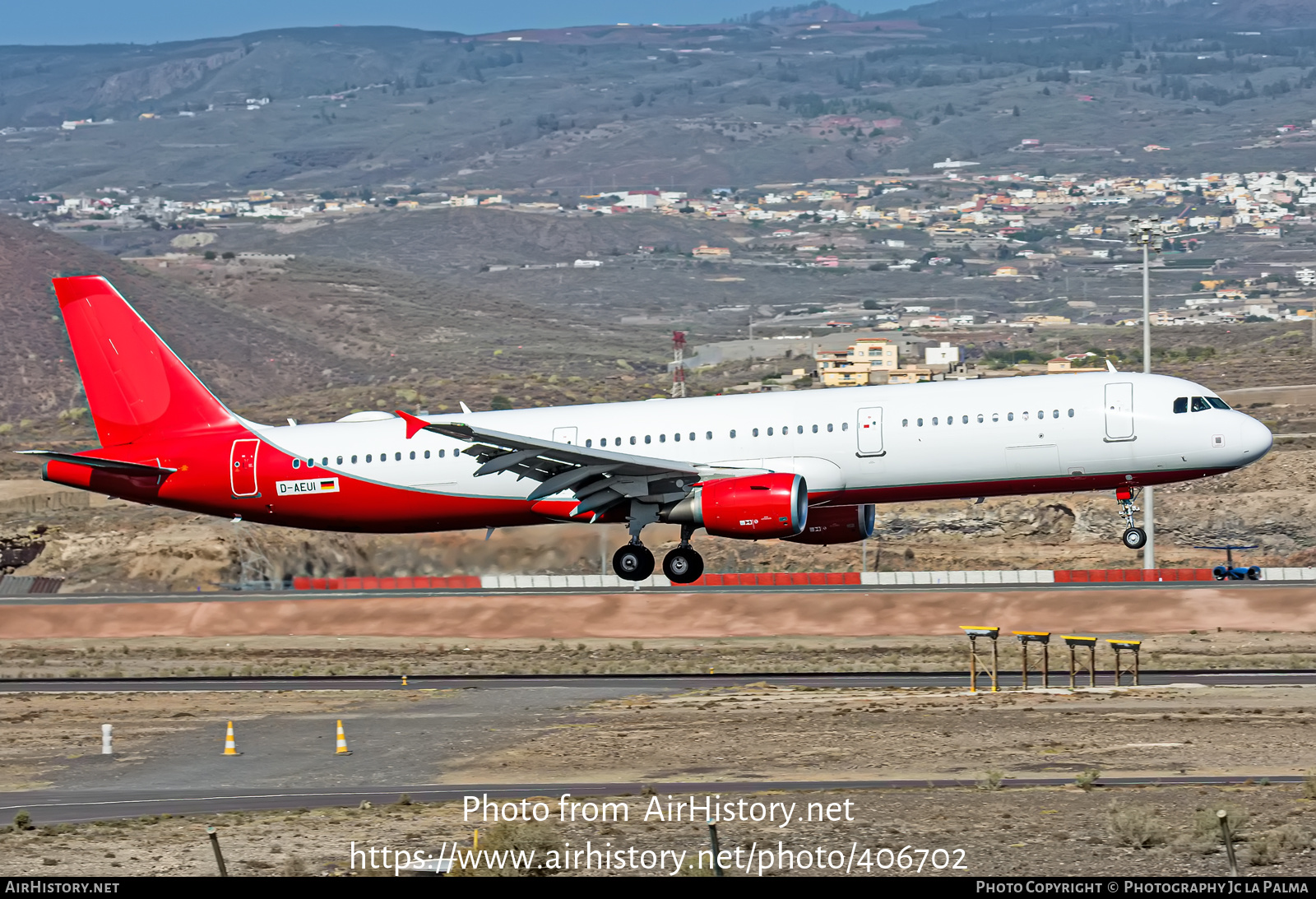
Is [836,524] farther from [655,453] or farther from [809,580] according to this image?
[809,580]

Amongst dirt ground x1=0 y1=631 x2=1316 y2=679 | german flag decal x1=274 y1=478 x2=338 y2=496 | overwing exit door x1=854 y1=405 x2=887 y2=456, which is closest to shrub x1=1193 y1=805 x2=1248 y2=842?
overwing exit door x1=854 y1=405 x2=887 y2=456

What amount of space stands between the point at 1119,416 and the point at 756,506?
1010cm

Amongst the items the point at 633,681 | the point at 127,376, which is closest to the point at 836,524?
the point at 633,681

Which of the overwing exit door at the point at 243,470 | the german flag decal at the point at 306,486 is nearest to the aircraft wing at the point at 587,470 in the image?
the german flag decal at the point at 306,486

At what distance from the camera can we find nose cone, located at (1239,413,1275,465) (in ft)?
155

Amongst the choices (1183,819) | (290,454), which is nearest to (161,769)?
(290,454)

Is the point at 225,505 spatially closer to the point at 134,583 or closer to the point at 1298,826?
the point at 1298,826

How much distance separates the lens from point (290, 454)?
2121 inches

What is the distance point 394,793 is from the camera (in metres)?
40.9

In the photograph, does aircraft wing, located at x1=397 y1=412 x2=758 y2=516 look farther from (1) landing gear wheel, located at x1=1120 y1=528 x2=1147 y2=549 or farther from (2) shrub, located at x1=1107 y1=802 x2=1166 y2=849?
(2) shrub, located at x1=1107 y1=802 x2=1166 y2=849

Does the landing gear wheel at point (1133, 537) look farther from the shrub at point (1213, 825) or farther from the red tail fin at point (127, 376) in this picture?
the red tail fin at point (127, 376)

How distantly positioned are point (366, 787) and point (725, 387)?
428ft

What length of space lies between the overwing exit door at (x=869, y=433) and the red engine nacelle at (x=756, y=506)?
200 centimetres

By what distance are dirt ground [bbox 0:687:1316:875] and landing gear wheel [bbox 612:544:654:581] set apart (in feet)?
13.8
